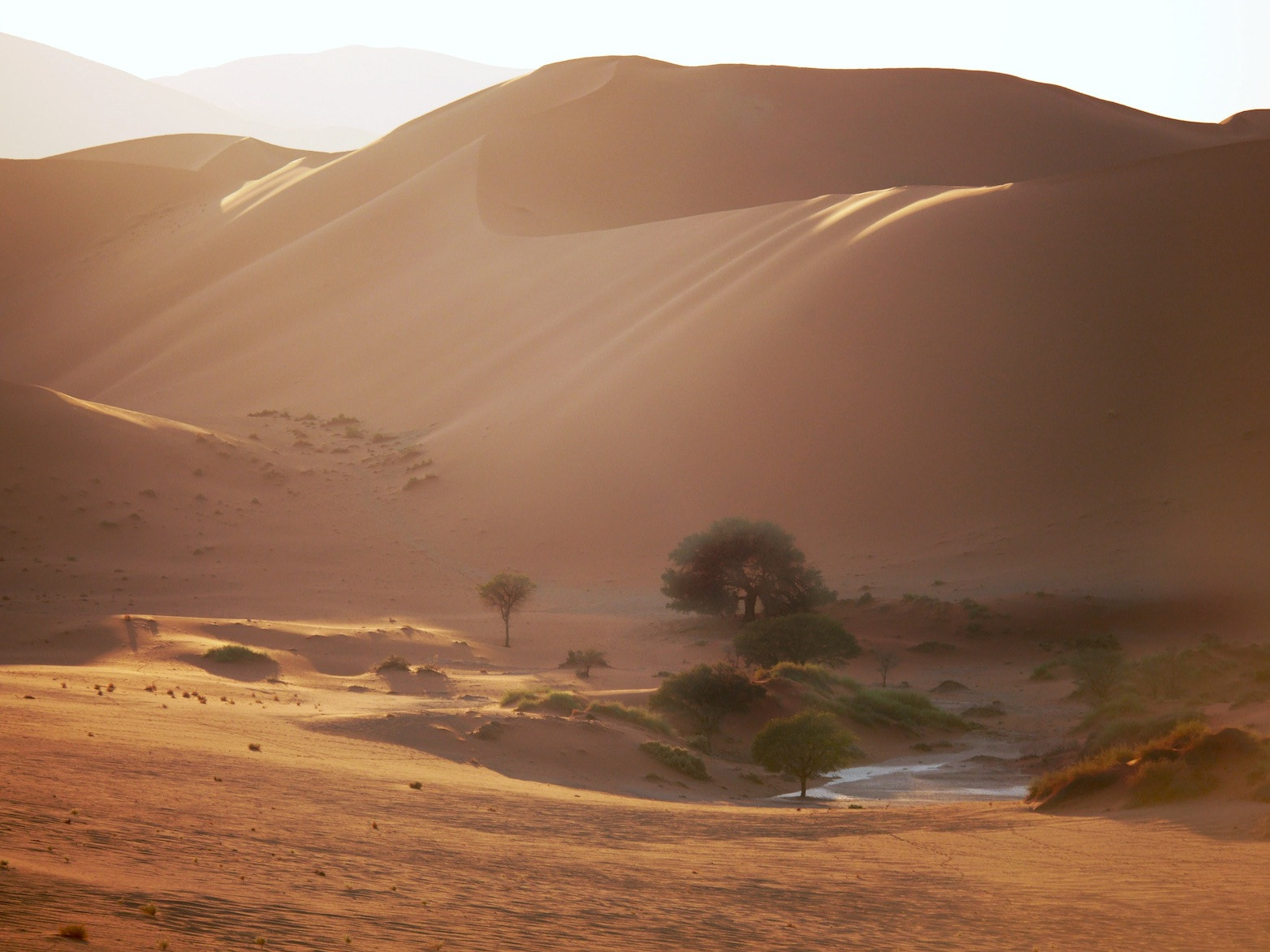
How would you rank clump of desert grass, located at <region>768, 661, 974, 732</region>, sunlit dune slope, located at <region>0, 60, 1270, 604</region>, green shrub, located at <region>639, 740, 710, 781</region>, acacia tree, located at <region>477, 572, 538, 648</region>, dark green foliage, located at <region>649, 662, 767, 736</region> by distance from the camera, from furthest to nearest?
sunlit dune slope, located at <region>0, 60, 1270, 604</region> < acacia tree, located at <region>477, 572, 538, 648</region> < clump of desert grass, located at <region>768, 661, 974, 732</region> < dark green foliage, located at <region>649, 662, 767, 736</region> < green shrub, located at <region>639, 740, 710, 781</region>

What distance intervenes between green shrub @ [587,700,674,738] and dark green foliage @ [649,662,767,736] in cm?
158

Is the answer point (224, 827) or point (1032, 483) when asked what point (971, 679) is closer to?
point (1032, 483)

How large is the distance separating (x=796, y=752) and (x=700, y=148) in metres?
61.7

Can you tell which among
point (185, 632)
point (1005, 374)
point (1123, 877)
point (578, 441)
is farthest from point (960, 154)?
point (1123, 877)

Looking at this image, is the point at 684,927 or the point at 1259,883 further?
the point at 1259,883

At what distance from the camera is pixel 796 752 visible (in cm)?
1683

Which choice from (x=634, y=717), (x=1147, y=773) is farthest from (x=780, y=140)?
(x=1147, y=773)

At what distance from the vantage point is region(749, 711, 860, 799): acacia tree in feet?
54.9

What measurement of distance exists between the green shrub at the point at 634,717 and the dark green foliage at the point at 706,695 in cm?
158

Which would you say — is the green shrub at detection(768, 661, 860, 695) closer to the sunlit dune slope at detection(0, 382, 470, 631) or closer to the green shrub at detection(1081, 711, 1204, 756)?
the green shrub at detection(1081, 711, 1204, 756)

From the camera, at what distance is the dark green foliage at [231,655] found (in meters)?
21.1

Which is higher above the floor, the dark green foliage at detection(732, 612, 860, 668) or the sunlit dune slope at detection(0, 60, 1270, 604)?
the sunlit dune slope at detection(0, 60, 1270, 604)

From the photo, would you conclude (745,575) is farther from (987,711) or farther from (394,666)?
(394,666)

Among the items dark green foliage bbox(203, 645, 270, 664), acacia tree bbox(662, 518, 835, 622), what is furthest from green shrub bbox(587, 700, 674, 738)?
acacia tree bbox(662, 518, 835, 622)
